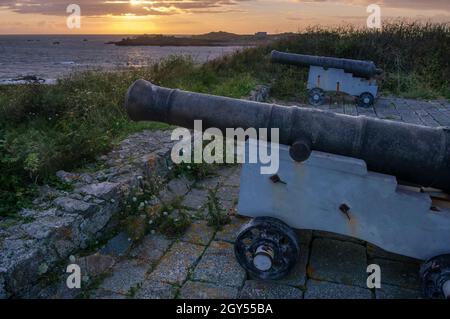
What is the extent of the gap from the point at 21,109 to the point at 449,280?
18.7 ft

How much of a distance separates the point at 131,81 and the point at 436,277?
6.40 metres

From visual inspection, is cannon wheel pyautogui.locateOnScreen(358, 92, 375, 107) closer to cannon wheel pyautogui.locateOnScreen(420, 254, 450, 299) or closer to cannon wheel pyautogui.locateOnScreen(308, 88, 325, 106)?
cannon wheel pyautogui.locateOnScreen(308, 88, 325, 106)

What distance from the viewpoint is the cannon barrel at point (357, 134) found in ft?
9.69

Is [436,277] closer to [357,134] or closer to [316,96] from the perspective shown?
[357,134]

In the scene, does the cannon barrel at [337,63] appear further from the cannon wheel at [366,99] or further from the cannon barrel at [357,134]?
the cannon barrel at [357,134]

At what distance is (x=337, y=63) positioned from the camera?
9.98 m

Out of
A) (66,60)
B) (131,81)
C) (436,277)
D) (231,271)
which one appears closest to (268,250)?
(231,271)

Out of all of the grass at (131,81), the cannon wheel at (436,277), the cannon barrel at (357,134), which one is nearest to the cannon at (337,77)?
the grass at (131,81)

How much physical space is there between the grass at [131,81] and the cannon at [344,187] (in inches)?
73.6

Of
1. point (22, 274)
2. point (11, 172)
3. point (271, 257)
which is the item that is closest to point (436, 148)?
point (271, 257)

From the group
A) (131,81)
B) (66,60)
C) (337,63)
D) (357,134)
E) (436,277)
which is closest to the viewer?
(436,277)

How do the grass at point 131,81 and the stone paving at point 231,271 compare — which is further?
the grass at point 131,81

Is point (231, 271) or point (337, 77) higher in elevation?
point (337, 77)

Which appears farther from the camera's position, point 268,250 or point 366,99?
point 366,99
